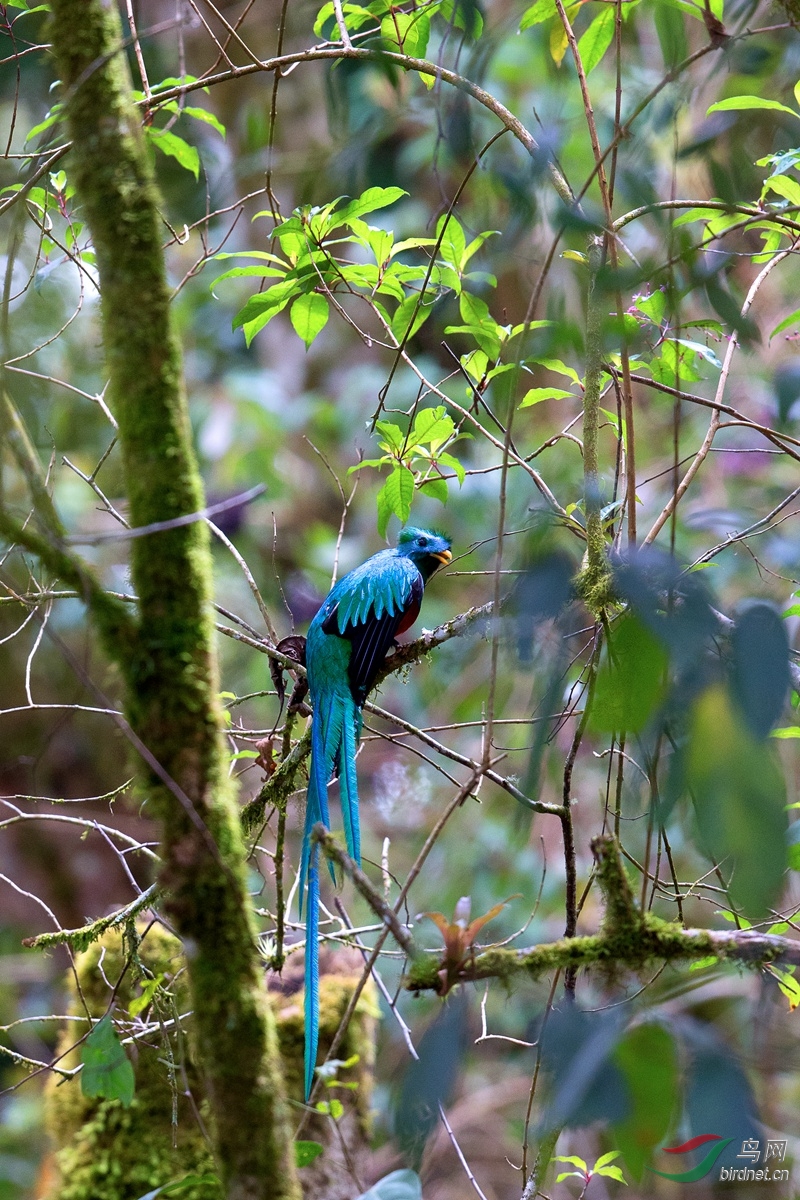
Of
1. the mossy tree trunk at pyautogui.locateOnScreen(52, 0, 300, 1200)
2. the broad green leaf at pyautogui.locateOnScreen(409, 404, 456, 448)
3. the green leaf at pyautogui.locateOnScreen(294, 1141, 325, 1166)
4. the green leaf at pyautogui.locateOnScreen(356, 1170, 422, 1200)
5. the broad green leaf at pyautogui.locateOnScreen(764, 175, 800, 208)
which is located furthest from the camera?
the broad green leaf at pyautogui.locateOnScreen(409, 404, 456, 448)

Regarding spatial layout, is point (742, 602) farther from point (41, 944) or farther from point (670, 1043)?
point (41, 944)

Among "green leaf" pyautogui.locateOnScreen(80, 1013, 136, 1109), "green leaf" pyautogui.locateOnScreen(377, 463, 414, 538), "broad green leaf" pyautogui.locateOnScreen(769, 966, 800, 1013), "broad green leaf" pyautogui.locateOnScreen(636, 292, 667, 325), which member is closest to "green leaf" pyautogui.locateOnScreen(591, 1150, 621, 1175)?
"broad green leaf" pyautogui.locateOnScreen(769, 966, 800, 1013)

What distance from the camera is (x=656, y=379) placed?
84.6 inches

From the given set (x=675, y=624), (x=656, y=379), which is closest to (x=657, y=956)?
(x=675, y=624)

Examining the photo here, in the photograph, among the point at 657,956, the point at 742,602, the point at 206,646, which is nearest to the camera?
the point at 742,602

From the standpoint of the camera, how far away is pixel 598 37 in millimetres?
2137

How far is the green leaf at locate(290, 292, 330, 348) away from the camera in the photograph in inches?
84.4

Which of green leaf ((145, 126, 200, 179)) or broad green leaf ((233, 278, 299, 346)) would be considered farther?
green leaf ((145, 126, 200, 179))

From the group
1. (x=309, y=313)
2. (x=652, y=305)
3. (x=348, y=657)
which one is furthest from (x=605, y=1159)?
(x=309, y=313)

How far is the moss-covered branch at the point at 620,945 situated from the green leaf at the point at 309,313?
53.4 inches

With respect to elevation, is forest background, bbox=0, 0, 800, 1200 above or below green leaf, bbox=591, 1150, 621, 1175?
above

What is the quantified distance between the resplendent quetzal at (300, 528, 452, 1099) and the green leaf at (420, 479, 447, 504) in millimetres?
375

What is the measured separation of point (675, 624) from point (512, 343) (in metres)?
1.49

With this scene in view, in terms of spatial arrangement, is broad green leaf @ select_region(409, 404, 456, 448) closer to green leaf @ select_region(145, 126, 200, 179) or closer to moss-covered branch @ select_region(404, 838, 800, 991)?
green leaf @ select_region(145, 126, 200, 179)
